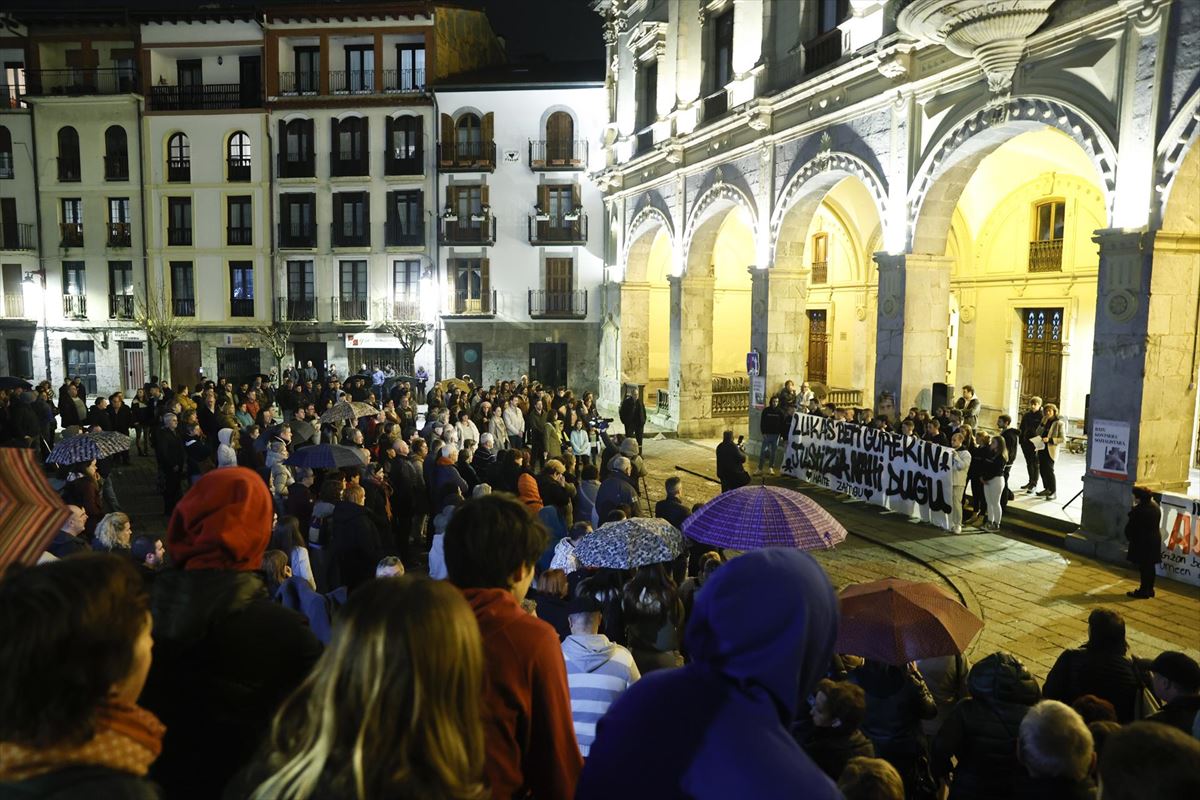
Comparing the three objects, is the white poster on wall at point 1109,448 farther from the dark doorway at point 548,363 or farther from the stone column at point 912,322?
the dark doorway at point 548,363

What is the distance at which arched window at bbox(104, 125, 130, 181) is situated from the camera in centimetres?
3353

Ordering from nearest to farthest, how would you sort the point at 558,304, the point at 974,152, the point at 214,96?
the point at 974,152 < the point at 558,304 < the point at 214,96

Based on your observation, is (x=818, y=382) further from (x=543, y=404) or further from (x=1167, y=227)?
(x=1167, y=227)

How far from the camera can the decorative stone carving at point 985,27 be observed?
10.9 m

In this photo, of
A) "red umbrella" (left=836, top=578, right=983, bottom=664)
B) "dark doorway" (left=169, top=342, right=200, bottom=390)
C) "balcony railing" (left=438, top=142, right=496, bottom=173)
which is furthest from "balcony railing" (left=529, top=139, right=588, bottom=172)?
"red umbrella" (left=836, top=578, right=983, bottom=664)

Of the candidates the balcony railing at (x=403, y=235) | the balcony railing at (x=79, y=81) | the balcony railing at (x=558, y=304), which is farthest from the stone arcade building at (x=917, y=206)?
the balcony railing at (x=79, y=81)

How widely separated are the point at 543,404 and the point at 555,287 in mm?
15449

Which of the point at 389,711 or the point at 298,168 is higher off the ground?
the point at 298,168

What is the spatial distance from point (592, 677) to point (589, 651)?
12cm

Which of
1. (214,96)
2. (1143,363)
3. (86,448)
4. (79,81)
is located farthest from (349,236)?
(1143,363)

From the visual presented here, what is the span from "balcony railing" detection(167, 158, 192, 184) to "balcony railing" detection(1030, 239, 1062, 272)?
105 ft

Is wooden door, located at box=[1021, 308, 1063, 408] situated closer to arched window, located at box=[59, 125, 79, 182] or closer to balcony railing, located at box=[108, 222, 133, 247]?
balcony railing, located at box=[108, 222, 133, 247]

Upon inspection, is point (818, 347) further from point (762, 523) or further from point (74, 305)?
point (74, 305)

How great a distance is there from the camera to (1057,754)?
3.06 metres
